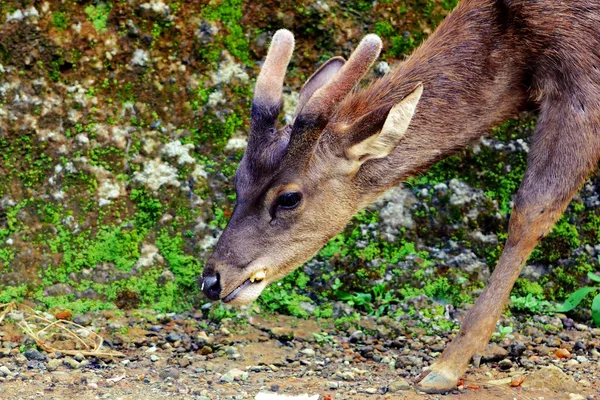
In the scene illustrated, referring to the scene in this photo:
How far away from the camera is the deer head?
5.73 m

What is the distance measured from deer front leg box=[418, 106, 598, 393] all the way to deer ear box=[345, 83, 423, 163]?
918 mm

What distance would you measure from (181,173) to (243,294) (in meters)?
1.74

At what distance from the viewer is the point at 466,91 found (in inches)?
245


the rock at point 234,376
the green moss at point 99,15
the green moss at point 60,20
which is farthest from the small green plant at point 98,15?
the rock at point 234,376

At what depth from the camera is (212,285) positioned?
571 centimetres

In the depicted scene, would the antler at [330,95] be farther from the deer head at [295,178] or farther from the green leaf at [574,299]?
the green leaf at [574,299]

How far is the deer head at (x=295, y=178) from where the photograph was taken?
573 cm

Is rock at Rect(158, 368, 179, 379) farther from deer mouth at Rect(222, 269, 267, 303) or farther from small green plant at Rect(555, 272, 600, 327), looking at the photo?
small green plant at Rect(555, 272, 600, 327)

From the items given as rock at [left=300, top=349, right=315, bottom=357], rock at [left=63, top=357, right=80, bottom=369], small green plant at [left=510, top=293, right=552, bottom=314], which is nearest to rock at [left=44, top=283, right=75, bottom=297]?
rock at [left=63, top=357, right=80, bottom=369]

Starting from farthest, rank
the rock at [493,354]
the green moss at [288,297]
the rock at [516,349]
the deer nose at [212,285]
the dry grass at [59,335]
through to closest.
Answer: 1. the green moss at [288,297]
2. the rock at [516,349]
3. the rock at [493,354]
4. the dry grass at [59,335]
5. the deer nose at [212,285]

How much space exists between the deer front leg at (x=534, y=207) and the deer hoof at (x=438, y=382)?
2 cm

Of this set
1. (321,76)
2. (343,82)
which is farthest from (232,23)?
(343,82)

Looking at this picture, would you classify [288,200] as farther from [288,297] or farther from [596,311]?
[596,311]

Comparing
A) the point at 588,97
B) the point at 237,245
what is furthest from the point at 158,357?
the point at 588,97
